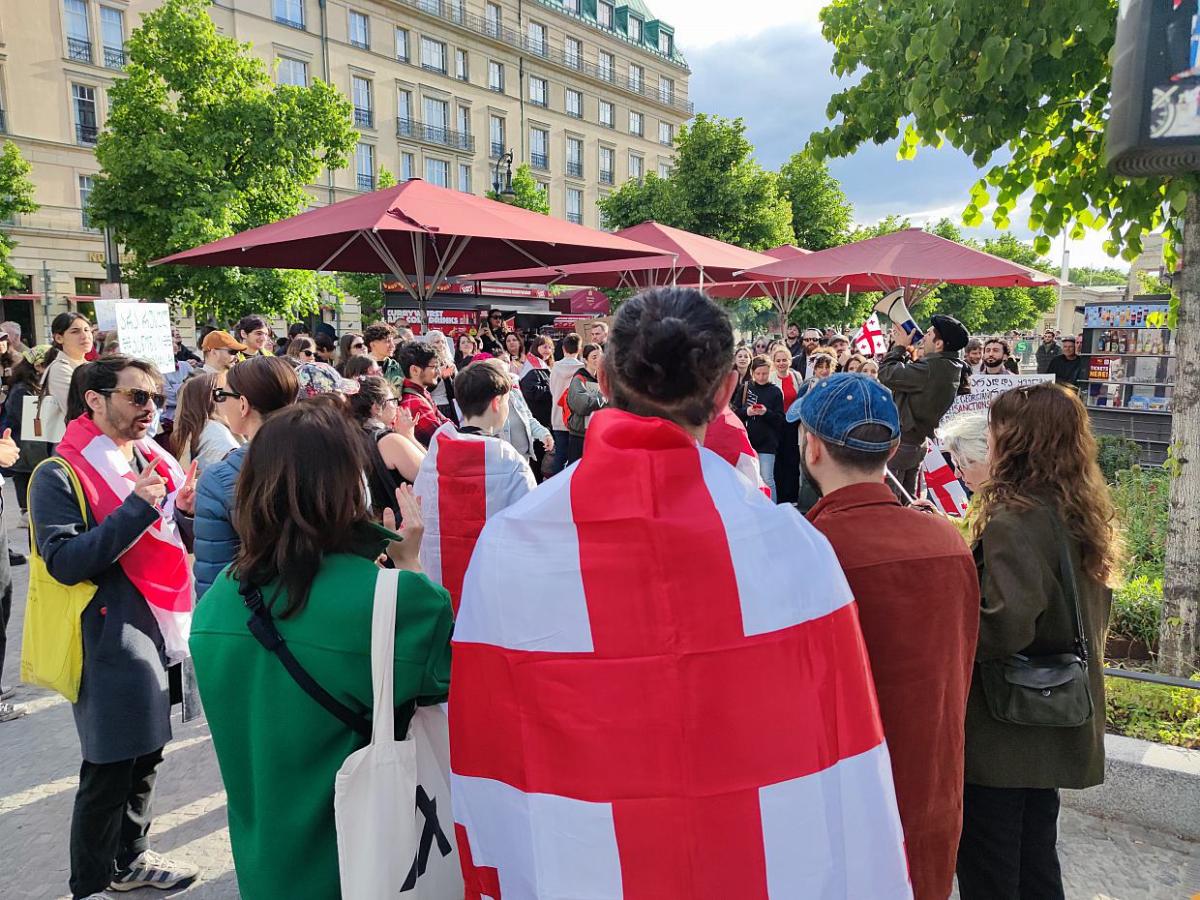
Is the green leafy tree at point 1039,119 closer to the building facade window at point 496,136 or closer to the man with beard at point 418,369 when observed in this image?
the man with beard at point 418,369

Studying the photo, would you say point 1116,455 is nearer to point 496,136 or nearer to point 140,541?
point 140,541

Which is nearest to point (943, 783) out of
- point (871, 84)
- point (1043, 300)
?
point (871, 84)

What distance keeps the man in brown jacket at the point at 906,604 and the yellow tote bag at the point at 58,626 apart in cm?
230

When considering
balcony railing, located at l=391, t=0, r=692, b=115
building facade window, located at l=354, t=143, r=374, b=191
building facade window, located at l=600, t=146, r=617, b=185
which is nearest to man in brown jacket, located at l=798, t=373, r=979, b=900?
building facade window, located at l=354, t=143, r=374, b=191

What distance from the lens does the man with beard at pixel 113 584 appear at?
2496 mm

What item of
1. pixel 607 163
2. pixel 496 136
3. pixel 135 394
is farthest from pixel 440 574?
pixel 607 163

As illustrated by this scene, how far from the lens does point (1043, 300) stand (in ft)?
258

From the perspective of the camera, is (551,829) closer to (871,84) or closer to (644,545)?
(644,545)

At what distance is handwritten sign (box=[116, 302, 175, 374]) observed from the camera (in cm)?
698

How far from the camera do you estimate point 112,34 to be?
104ft

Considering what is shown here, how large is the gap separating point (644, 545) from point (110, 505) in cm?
209

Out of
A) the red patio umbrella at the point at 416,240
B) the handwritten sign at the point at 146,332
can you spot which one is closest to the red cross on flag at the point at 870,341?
the red patio umbrella at the point at 416,240

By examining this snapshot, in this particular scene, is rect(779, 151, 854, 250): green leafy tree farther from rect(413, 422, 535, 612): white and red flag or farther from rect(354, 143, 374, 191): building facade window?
rect(413, 422, 535, 612): white and red flag

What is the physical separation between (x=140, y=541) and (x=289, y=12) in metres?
42.1
